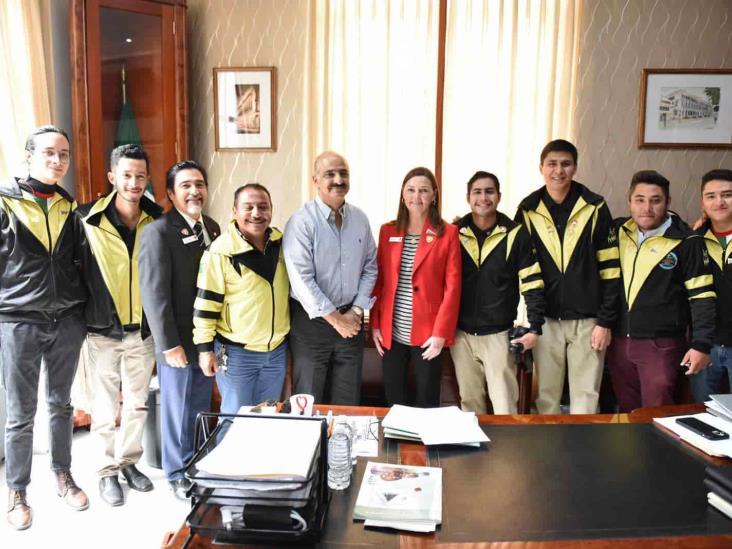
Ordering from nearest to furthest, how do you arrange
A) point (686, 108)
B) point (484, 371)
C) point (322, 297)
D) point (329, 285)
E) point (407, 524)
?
point (407, 524) < point (322, 297) < point (329, 285) < point (484, 371) < point (686, 108)

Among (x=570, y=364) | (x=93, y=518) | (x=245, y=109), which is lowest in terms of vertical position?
(x=93, y=518)

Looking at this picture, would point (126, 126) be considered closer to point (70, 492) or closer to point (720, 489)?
point (70, 492)

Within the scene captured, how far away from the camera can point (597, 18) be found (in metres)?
3.30

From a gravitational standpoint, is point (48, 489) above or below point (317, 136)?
below

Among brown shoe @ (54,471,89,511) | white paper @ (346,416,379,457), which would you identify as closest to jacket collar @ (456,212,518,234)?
white paper @ (346,416,379,457)

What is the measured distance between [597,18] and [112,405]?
3.30 meters

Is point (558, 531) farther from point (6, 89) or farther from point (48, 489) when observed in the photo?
point (6, 89)

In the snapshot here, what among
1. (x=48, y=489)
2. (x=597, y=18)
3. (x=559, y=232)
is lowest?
(x=48, y=489)

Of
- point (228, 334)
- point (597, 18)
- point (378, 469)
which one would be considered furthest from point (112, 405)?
point (597, 18)

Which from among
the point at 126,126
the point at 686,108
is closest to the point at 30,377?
the point at 126,126

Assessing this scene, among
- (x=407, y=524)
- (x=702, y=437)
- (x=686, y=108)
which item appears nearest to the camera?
(x=407, y=524)

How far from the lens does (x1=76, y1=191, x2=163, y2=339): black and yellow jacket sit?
237 cm

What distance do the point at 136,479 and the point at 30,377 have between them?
674mm

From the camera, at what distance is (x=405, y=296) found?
2.56 metres
